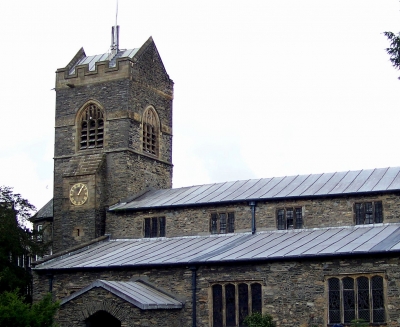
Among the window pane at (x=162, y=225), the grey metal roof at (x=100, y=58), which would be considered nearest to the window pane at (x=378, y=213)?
the window pane at (x=162, y=225)

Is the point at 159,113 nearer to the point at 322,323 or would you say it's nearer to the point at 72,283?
the point at 72,283

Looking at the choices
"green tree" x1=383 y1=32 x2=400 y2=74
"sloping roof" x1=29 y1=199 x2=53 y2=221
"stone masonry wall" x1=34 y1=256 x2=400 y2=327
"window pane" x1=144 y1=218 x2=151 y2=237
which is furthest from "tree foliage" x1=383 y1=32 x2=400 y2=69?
"sloping roof" x1=29 y1=199 x2=53 y2=221

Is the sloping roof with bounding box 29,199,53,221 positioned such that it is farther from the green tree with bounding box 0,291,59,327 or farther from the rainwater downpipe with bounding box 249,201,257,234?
the green tree with bounding box 0,291,59,327

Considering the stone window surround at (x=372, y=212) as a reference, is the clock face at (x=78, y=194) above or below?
above

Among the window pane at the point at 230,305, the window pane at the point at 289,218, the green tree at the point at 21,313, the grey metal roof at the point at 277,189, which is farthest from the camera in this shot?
the window pane at the point at 289,218

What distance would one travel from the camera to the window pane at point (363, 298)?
30.9m

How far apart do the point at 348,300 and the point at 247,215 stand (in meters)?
8.34

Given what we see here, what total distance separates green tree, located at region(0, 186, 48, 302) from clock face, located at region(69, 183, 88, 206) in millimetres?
2417

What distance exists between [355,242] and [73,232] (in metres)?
17.1

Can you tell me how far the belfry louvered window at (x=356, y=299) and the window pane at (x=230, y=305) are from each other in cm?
422

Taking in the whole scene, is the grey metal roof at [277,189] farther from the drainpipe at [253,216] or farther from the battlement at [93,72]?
the battlement at [93,72]

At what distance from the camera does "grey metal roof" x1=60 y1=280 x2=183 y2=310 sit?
32.2 meters

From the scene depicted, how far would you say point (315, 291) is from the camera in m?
31.9

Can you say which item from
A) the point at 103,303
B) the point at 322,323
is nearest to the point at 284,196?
the point at 322,323
